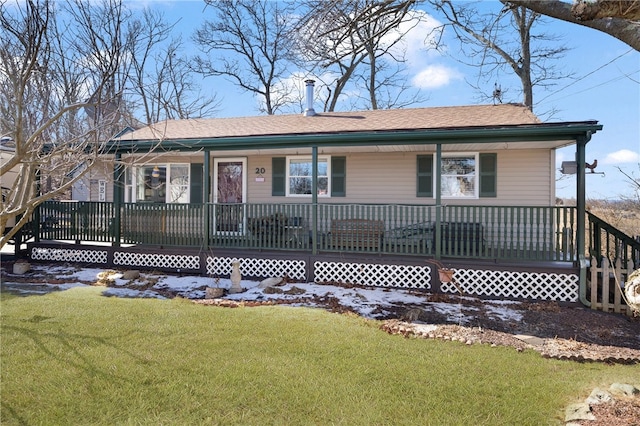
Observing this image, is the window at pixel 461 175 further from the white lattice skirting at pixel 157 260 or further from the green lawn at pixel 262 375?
the white lattice skirting at pixel 157 260

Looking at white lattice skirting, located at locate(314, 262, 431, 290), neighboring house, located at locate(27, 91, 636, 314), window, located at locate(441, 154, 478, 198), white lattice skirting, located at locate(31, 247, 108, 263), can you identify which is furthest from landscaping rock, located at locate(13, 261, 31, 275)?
window, located at locate(441, 154, 478, 198)

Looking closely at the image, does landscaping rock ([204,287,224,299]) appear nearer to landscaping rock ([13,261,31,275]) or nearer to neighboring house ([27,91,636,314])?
neighboring house ([27,91,636,314])

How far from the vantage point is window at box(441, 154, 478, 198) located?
31.9 ft

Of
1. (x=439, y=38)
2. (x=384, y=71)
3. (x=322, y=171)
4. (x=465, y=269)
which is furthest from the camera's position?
(x=384, y=71)

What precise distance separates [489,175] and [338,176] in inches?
150

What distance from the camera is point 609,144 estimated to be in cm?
1160

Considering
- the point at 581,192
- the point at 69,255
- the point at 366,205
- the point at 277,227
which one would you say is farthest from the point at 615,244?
the point at 69,255

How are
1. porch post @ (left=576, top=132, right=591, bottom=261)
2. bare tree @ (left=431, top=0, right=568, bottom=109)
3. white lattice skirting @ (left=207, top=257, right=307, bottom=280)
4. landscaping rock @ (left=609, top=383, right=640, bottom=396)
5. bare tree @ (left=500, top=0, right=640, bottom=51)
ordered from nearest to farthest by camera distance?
bare tree @ (left=500, top=0, right=640, bottom=51), landscaping rock @ (left=609, top=383, right=640, bottom=396), porch post @ (left=576, top=132, right=591, bottom=261), white lattice skirting @ (left=207, top=257, right=307, bottom=280), bare tree @ (left=431, top=0, right=568, bottom=109)

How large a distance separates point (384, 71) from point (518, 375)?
65.1ft

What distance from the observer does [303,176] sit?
10805 mm

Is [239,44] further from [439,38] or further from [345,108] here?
[439,38]

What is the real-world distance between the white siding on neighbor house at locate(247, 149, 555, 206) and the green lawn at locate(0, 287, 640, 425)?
543 cm

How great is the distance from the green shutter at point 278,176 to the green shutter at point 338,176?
1.35 metres

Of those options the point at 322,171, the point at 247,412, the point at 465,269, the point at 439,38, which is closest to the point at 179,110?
the point at 322,171
